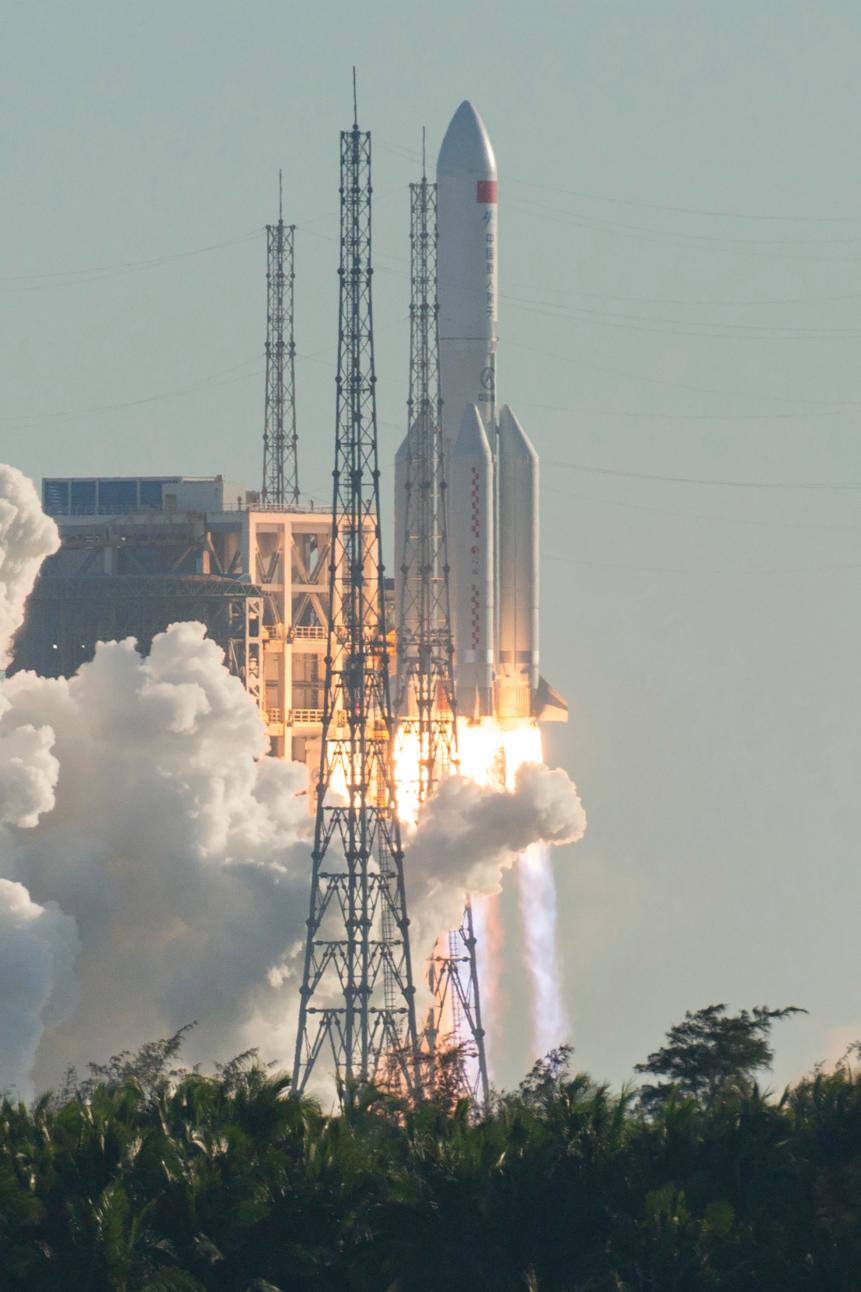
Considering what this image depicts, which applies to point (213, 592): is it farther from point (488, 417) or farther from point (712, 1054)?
point (712, 1054)

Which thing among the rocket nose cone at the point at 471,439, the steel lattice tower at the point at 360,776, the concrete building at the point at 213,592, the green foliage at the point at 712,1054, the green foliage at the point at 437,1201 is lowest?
the green foliage at the point at 437,1201

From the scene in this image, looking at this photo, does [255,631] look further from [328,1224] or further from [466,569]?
[328,1224]

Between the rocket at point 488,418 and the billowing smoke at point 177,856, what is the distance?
31.4 feet

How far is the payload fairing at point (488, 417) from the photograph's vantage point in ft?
442

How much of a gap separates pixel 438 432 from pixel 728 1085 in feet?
140

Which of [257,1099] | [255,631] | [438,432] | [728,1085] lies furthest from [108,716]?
[257,1099]

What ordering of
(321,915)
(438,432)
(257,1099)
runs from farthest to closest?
(438,432) < (321,915) < (257,1099)

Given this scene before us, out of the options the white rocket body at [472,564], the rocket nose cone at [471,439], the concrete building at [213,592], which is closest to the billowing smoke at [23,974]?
the white rocket body at [472,564]

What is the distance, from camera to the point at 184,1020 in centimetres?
12325

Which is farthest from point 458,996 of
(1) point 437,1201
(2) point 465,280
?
(1) point 437,1201

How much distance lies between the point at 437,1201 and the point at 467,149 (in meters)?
68.9

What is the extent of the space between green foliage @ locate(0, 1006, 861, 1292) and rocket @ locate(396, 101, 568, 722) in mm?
58008

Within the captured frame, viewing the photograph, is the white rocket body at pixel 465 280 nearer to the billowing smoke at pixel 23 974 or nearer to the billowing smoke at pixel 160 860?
the billowing smoke at pixel 160 860

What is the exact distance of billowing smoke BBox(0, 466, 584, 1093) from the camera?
12206cm
